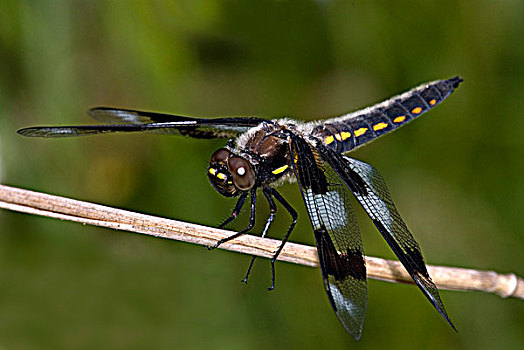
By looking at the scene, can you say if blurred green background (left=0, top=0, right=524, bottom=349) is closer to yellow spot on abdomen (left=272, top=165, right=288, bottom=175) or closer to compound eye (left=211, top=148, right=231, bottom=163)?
yellow spot on abdomen (left=272, top=165, right=288, bottom=175)

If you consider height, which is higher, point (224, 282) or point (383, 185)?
point (383, 185)

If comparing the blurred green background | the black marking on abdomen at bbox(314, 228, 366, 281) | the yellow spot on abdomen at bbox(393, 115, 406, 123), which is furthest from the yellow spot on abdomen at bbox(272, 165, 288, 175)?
the yellow spot on abdomen at bbox(393, 115, 406, 123)

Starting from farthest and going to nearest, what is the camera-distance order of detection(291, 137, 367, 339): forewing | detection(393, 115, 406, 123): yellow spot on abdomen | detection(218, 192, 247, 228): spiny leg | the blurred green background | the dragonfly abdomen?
detection(393, 115, 406, 123): yellow spot on abdomen, the dragonfly abdomen, the blurred green background, detection(218, 192, 247, 228): spiny leg, detection(291, 137, 367, 339): forewing

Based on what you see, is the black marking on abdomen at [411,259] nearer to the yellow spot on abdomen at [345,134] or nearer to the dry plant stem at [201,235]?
the dry plant stem at [201,235]

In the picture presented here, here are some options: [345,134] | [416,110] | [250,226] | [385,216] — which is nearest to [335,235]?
[385,216]

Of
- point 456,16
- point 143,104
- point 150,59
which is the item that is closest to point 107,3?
point 150,59

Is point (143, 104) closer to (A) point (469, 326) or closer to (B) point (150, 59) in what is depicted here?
(B) point (150, 59)
